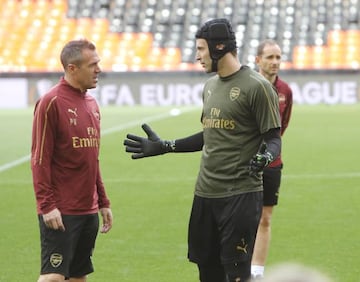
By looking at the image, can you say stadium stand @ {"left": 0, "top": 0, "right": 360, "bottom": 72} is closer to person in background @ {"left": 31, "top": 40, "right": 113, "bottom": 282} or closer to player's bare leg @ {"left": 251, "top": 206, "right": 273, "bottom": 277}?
player's bare leg @ {"left": 251, "top": 206, "right": 273, "bottom": 277}

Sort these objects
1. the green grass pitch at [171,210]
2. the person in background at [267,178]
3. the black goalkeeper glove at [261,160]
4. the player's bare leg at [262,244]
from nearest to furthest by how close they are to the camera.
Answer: the black goalkeeper glove at [261,160] → the person in background at [267,178] → the player's bare leg at [262,244] → the green grass pitch at [171,210]

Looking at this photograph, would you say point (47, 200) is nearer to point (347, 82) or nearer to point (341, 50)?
point (347, 82)

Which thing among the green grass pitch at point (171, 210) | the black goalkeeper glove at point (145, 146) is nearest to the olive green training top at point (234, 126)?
the black goalkeeper glove at point (145, 146)

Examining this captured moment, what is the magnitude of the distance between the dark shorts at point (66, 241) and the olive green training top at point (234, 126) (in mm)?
723

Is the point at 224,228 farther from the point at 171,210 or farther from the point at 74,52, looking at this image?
the point at 171,210

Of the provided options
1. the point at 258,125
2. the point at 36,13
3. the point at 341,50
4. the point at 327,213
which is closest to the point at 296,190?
the point at 327,213

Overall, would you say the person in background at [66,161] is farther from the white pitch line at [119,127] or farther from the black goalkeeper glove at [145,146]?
the white pitch line at [119,127]

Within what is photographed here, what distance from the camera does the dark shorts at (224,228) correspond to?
635 centimetres

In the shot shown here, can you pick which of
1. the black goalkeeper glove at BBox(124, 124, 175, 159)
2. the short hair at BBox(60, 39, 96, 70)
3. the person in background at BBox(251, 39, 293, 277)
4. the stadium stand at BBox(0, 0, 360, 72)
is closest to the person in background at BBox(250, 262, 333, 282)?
the short hair at BBox(60, 39, 96, 70)

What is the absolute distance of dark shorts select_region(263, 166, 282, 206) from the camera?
850cm

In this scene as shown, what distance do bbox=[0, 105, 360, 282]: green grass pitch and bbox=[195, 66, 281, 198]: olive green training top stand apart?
100 inches

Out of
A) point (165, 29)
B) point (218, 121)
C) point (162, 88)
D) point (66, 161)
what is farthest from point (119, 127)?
point (218, 121)

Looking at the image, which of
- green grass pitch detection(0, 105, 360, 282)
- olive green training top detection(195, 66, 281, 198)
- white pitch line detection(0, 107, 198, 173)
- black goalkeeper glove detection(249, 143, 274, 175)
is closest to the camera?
black goalkeeper glove detection(249, 143, 274, 175)

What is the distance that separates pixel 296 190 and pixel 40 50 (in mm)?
27970
